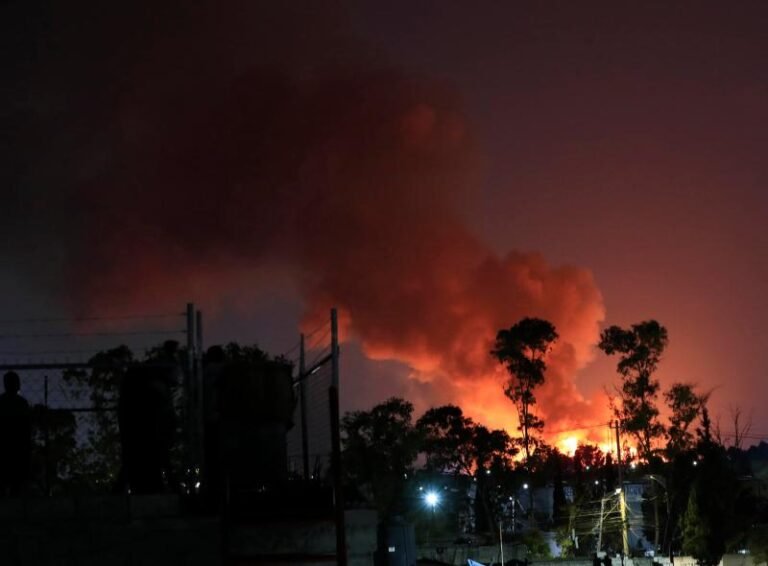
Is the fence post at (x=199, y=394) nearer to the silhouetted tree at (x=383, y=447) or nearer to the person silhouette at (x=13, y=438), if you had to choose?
the person silhouette at (x=13, y=438)

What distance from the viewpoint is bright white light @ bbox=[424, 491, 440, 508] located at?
47.4 meters

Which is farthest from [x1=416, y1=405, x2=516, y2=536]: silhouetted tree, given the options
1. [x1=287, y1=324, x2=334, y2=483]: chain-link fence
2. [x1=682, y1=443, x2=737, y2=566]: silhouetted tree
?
[x1=287, y1=324, x2=334, y2=483]: chain-link fence

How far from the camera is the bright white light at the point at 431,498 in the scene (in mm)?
47375

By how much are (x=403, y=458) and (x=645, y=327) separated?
564 inches

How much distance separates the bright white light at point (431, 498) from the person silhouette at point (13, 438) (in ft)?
128

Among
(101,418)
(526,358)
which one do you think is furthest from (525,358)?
(101,418)

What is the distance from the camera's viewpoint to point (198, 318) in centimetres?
990

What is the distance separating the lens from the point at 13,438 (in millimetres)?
9617

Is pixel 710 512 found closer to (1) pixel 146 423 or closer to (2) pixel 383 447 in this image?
(2) pixel 383 447

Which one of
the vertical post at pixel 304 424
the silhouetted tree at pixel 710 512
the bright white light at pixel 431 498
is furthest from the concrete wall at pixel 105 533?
the bright white light at pixel 431 498

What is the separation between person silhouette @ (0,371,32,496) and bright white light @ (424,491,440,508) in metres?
39.0

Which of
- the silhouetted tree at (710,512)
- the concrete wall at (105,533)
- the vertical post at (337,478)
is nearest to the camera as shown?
the vertical post at (337,478)

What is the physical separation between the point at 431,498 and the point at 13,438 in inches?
1542

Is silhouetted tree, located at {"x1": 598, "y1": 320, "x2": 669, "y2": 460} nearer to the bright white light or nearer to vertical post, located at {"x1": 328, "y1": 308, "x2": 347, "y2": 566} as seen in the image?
the bright white light
